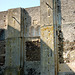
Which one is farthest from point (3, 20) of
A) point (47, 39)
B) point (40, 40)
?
point (47, 39)

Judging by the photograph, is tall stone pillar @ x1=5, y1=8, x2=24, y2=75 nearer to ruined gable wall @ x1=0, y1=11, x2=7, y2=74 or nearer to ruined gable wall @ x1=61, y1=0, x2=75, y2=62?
ruined gable wall @ x1=0, y1=11, x2=7, y2=74

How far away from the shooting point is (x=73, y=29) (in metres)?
7.00

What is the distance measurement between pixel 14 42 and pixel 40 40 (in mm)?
2046

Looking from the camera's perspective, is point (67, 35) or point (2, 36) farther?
point (2, 36)

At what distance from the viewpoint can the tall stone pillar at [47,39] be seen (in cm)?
682

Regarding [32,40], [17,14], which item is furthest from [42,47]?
[17,14]

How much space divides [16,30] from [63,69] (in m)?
4.11

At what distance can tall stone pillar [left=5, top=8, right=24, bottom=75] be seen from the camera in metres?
8.06

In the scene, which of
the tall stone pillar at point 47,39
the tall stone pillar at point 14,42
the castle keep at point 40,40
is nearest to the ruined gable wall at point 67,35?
the castle keep at point 40,40

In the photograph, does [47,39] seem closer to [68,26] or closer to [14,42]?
[68,26]

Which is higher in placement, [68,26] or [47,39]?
[68,26]

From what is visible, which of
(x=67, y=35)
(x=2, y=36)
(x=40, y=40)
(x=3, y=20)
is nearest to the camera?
(x=67, y=35)

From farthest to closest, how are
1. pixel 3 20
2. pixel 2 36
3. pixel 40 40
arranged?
pixel 3 20, pixel 2 36, pixel 40 40

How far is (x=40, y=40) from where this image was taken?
24.1 ft
